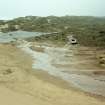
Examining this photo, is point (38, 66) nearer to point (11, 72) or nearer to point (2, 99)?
point (11, 72)

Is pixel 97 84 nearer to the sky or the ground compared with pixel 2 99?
nearer to the ground

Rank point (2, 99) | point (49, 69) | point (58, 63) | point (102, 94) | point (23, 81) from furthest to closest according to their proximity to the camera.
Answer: point (58, 63) < point (49, 69) < point (23, 81) < point (102, 94) < point (2, 99)

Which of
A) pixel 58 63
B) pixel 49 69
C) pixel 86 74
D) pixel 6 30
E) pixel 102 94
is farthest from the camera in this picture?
pixel 6 30

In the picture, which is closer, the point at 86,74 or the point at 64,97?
the point at 64,97

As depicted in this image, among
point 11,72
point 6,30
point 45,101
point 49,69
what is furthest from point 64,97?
point 6,30

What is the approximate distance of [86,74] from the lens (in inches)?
1064

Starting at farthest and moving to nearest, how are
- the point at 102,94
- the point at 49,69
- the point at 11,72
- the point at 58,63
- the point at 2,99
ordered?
the point at 58,63
the point at 49,69
the point at 11,72
the point at 102,94
the point at 2,99

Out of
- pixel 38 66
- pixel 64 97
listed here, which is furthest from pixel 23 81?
pixel 38 66

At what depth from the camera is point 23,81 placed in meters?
22.2

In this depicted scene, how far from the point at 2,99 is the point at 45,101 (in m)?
2.29

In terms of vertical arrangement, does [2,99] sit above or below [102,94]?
above

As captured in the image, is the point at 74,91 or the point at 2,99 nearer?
the point at 2,99

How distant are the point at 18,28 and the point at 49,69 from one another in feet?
346

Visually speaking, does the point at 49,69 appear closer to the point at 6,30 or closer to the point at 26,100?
the point at 26,100
